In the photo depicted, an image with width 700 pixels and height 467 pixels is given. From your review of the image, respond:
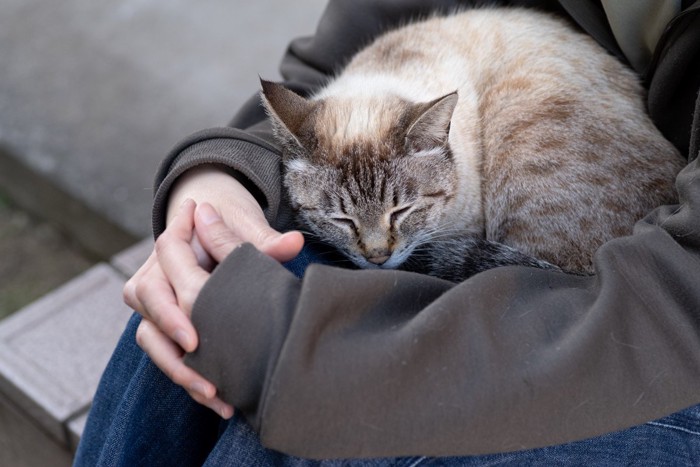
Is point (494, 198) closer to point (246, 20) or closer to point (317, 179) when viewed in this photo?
point (317, 179)

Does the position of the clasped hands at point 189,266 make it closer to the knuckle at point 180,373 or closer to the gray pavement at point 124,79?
the knuckle at point 180,373

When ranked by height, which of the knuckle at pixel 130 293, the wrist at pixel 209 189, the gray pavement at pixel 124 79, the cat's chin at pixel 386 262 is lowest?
the gray pavement at pixel 124 79

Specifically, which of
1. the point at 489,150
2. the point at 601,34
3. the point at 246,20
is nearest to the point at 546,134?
the point at 489,150

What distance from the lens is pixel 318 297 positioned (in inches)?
51.4

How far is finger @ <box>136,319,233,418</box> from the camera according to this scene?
1392mm

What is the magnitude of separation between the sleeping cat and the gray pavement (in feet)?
5.30

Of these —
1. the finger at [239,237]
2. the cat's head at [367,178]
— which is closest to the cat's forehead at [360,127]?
the cat's head at [367,178]

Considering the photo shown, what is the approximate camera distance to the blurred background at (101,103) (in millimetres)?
3650

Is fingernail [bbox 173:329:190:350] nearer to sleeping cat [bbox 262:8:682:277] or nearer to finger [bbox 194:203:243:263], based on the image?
finger [bbox 194:203:243:263]

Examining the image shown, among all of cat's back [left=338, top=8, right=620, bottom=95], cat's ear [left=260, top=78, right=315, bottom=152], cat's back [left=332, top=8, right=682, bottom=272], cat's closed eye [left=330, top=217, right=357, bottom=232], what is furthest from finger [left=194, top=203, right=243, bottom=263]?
cat's back [left=338, top=8, right=620, bottom=95]

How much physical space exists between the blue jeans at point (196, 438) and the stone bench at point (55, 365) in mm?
699

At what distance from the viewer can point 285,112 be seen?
→ 1.98 metres

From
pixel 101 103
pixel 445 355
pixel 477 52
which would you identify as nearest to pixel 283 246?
pixel 445 355

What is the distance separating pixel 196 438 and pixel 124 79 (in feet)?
9.76
